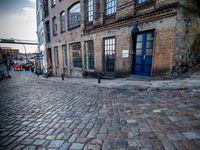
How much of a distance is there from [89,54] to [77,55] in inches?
81.9

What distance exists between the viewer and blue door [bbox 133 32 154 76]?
25.3ft

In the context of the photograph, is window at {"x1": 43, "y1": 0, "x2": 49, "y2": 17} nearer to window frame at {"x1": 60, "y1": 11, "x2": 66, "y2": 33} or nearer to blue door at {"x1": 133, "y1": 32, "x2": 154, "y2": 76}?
window frame at {"x1": 60, "y1": 11, "x2": 66, "y2": 33}

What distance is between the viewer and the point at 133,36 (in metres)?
8.48

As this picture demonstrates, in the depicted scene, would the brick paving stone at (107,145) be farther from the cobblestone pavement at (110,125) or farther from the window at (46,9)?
the window at (46,9)

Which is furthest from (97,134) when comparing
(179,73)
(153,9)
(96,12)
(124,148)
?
(96,12)

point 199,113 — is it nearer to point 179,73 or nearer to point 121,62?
point 179,73

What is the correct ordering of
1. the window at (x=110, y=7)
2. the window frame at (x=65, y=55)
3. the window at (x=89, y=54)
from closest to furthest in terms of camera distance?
1. the window at (x=110, y=7)
2. the window at (x=89, y=54)
3. the window frame at (x=65, y=55)

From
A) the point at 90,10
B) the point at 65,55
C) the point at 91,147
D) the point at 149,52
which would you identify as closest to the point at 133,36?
the point at 149,52

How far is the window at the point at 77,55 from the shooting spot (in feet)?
43.9

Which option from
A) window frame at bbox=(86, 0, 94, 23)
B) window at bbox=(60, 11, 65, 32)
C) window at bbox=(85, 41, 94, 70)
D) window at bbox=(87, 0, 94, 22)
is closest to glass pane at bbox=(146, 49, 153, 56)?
window at bbox=(85, 41, 94, 70)

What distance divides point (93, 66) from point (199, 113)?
30.3 ft

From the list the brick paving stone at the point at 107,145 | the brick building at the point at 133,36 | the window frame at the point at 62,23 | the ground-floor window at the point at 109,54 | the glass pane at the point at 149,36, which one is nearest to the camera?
the brick paving stone at the point at 107,145

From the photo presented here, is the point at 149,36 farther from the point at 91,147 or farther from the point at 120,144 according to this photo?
the point at 91,147

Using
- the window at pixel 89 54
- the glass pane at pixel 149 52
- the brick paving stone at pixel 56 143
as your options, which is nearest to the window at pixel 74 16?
the window at pixel 89 54
